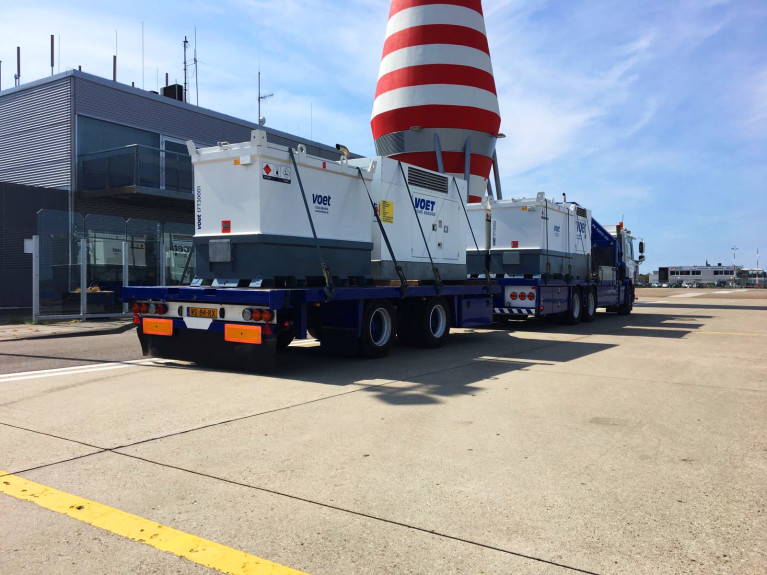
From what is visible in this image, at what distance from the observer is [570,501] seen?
389 centimetres

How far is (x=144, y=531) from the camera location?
3404mm

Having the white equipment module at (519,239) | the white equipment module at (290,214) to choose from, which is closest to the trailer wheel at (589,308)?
the white equipment module at (519,239)

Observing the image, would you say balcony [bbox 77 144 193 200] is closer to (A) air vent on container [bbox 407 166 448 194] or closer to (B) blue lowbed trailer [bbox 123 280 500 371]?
(A) air vent on container [bbox 407 166 448 194]

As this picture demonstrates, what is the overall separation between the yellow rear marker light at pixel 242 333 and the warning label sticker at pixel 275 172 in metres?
2.13

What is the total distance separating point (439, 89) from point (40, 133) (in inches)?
588

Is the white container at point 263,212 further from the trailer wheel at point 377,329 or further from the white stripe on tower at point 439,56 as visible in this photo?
the white stripe on tower at point 439,56

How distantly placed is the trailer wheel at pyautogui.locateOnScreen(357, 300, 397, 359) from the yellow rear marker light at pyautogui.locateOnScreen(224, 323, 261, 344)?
2.05m

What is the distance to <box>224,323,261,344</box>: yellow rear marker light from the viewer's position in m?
8.12

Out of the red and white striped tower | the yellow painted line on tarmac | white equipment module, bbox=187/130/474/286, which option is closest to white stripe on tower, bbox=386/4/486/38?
the red and white striped tower

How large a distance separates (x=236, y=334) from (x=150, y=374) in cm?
130

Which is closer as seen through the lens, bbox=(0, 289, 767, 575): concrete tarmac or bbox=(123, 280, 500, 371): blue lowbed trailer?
bbox=(0, 289, 767, 575): concrete tarmac

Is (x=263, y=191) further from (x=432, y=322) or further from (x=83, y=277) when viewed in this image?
(x=83, y=277)

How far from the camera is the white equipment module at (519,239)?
16.0 m

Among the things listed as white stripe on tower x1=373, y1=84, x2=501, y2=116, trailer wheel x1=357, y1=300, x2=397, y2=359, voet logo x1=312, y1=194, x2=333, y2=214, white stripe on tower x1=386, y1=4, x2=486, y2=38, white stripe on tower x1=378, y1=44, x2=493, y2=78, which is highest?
white stripe on tower x1=386, y1=4, x2=486, y2=38
